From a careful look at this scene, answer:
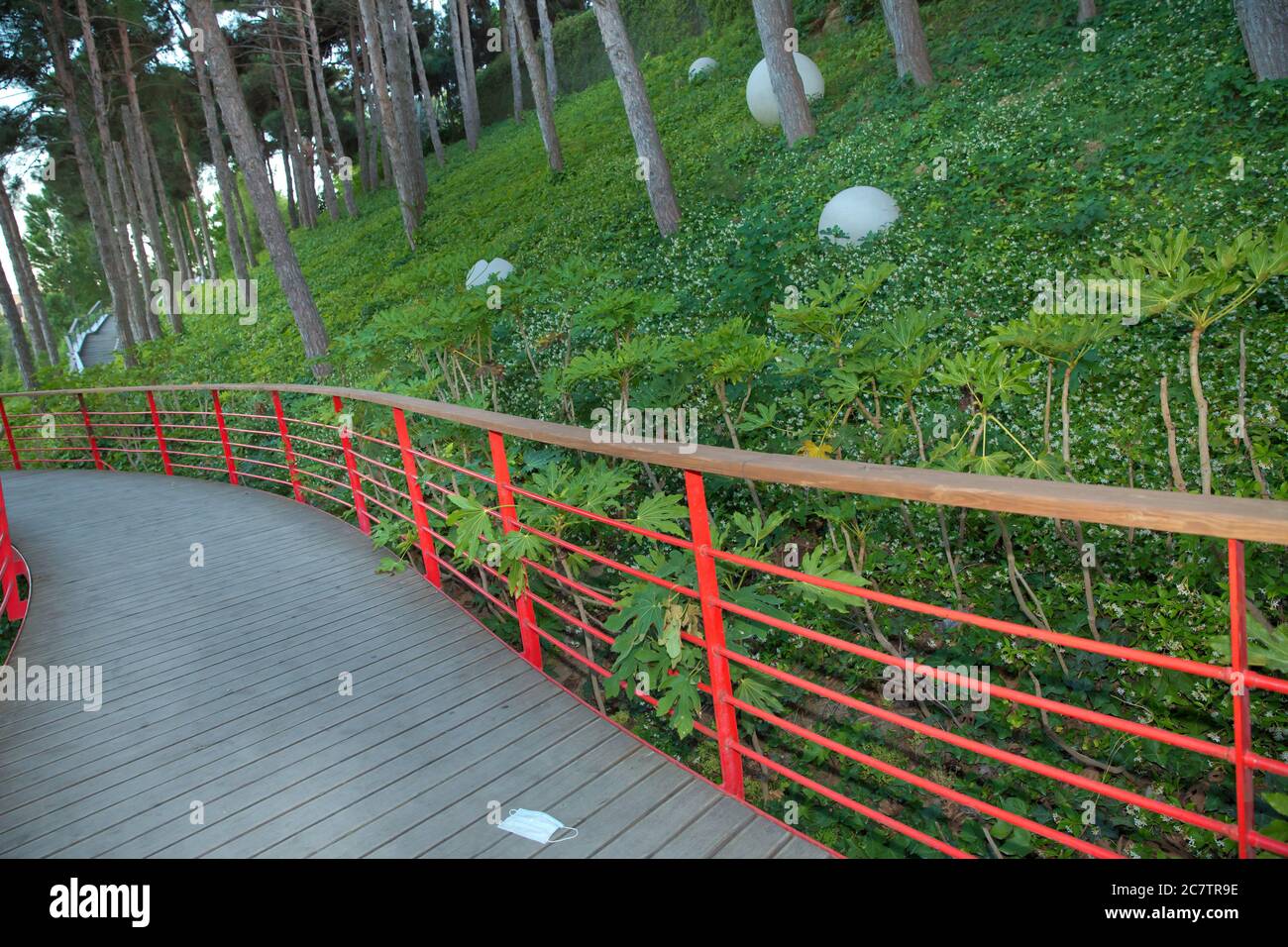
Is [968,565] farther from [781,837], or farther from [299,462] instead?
[299,462]

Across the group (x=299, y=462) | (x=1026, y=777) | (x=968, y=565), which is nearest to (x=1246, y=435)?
Result: (x=968, y=565)

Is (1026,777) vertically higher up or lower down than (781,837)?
lower down

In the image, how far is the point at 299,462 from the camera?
32.3 ft

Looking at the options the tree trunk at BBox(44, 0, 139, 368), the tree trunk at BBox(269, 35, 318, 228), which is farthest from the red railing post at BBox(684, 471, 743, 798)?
the tree trunk at BBox(269, 35, 318, 228)

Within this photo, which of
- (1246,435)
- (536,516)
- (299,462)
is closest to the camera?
(536,516)

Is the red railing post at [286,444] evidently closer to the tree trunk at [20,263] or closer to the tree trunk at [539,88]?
the tree trunk at [539,88]

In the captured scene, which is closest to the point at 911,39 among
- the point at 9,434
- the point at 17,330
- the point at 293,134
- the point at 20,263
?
the point at 9,434

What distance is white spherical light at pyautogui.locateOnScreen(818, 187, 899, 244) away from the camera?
348 inches

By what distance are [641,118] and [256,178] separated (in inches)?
202

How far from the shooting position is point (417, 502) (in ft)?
16.1

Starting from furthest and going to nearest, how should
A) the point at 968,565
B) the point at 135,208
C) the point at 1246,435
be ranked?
the point at 135,208, the point at 968,565, the point at 1246,435

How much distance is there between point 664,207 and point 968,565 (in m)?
7.77

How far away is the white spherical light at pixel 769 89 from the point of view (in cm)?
1295

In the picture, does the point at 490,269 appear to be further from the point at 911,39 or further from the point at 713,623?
the point at 713,623
